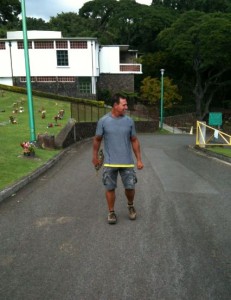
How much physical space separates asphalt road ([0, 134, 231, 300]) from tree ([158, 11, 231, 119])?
36.1 m

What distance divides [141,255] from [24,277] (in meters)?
1.42

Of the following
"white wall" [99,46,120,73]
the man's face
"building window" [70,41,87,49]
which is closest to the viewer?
the man's face

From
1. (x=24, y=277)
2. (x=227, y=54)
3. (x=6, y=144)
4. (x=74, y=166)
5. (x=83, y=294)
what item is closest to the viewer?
(x=83, y=294)

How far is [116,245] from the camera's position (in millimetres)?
4676

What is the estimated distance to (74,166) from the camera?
37.2 feet

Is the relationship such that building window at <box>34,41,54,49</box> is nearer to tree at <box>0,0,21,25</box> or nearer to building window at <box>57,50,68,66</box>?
building window at <box>57,50,68,66</box>

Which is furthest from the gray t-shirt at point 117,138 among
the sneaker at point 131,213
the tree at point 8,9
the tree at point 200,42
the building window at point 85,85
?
the tree at point 8,9

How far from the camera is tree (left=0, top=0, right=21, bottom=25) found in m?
54.2

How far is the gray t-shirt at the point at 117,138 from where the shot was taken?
17.4 ft

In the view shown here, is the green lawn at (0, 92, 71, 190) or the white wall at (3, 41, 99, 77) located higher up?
the white wall at (3, 41, 99, 77)

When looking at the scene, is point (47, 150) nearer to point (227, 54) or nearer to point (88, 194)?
point (88, 194)

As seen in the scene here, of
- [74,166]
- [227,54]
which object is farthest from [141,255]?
[227,54]

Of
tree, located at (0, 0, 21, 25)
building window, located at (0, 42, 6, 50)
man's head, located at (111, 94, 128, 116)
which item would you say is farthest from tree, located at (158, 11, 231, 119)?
man's head, located at (111, 94, 128, 116)

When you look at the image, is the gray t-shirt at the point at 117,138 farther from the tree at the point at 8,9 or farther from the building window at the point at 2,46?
the tree at the point at 8,9
